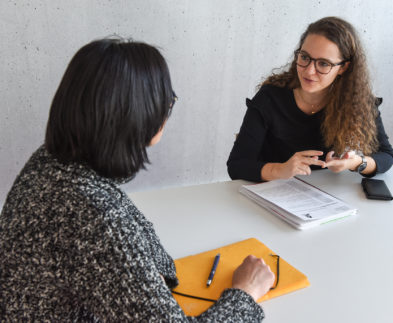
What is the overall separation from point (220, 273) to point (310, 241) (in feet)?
1.05

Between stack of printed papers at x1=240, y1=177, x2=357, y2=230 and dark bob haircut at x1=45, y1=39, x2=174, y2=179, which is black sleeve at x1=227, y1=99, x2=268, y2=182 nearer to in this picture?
stack of printed papers at x1=240, y1=177, x2=357, y2=230

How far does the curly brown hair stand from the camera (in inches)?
61.2

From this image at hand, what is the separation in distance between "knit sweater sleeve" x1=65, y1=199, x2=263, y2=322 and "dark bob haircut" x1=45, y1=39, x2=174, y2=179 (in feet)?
0.41

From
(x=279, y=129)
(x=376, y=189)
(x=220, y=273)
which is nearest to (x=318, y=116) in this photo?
(x=279, y=129)

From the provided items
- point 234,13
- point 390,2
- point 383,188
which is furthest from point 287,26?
point 383,188

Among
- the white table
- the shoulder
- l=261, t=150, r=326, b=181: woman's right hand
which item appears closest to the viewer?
the white table

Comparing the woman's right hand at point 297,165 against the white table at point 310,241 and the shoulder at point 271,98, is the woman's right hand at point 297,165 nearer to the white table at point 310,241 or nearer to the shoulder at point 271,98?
the white table at point 310,241

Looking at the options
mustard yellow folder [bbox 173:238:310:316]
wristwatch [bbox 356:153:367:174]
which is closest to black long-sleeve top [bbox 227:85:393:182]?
wristwatch [bbox 356:153:367:174]

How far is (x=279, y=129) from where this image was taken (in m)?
1.73

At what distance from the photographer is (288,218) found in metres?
1.21

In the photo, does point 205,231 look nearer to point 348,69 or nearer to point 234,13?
point 348,69

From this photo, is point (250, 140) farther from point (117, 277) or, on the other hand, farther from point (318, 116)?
point (117, 277)

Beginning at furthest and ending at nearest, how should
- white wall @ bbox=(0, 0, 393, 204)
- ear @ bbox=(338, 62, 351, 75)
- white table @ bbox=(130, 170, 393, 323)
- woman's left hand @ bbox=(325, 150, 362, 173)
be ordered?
white wall @ bbox=(0, 0, 393, 204) → ear @ bbox=(338, 62, 351, 75) → woman's left hand @ bbox=(325, 150, 362, 173) → white table @ bbox=(130, 170, 393, 323)

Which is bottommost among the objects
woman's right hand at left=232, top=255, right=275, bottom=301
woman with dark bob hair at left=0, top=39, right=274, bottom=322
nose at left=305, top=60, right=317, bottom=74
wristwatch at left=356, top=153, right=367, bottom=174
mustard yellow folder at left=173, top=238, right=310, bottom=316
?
mustard yellow folder at left=173, top=238, right=310, bottom=316
